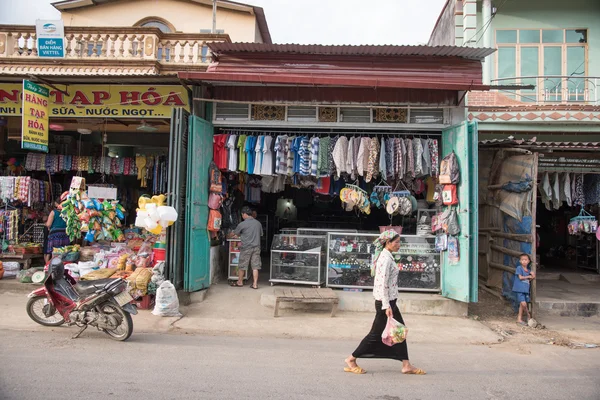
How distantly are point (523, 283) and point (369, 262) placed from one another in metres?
2.84

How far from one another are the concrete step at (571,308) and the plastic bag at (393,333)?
5.69m

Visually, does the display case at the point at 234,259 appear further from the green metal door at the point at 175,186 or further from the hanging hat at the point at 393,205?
the hanging hat at the point at 393,205

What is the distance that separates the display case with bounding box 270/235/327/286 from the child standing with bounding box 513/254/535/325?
3.70 metres

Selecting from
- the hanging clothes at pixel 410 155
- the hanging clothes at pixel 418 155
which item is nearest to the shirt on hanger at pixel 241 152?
the hanging clothes at pixel 410 155

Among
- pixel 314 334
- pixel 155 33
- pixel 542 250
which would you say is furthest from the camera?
pixel 542 250

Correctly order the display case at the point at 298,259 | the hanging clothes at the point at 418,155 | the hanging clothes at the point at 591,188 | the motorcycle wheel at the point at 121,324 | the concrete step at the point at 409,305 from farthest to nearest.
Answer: the hanging clothes at the point at 591,188 → the display case at the point at 298,259 → the hanging clothes at the point at 418,155 → the concrete step at the point at 409,305 → the motorcycle wheel at the point at 121,324

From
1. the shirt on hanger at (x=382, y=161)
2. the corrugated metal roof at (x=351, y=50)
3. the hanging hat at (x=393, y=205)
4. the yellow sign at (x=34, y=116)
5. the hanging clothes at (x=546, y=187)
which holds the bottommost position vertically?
the hanging hat at (x=393, y=205)

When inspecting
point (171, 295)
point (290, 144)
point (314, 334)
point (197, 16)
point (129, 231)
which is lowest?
point (314, 334)

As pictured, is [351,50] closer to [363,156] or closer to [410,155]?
[363,156]

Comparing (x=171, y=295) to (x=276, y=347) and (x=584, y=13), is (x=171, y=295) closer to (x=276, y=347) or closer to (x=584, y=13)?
(x=276, y=347)

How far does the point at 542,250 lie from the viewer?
14758 mm

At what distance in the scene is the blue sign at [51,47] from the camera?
11.8 meters

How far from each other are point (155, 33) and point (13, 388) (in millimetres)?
10579

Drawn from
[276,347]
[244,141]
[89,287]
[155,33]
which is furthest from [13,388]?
[155,33]
